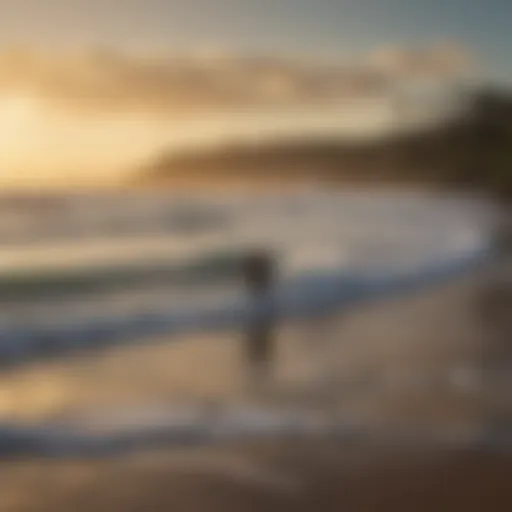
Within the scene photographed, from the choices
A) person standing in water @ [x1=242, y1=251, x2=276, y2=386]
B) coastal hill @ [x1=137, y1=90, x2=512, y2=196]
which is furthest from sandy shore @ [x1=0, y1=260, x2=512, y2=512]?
coastal hill @ [x1=137, y1=90, x2=512, y2=196]

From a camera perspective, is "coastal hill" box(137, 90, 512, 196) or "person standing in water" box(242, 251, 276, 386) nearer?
"person standing in water" box(242, 251, 276, 386)

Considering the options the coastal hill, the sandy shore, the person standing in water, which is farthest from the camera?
the coastal hill

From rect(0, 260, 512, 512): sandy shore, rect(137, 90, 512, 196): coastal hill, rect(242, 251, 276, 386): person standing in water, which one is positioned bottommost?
rect(0, 260, 512, 512): sandy shore

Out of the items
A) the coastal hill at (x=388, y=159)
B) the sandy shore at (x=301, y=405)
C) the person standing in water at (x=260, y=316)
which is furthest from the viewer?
the coastal hill at (x=388, y=159)

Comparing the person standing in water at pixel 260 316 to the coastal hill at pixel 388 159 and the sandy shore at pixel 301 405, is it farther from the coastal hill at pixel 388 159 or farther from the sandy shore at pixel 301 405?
the coastal hill at pixel 388 159

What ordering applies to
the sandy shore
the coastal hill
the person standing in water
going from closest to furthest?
the sandy shore, the person standing in water, the coastal hill

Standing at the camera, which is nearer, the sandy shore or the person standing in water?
the sandy shore

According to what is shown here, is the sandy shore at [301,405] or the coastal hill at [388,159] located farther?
→ the coastal hill at [388,159]

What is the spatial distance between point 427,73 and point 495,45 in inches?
5.7

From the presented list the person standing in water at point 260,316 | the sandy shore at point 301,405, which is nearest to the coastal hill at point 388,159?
the person standing in water at point 260,316

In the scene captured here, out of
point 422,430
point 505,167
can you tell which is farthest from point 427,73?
point 422,430

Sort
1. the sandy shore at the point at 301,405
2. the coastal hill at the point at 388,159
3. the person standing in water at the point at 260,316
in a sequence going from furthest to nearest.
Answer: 1. the coastal hill at the point at 388,159
2. the person standing in water at the point at 260,316
3. the sandy shore at the point at 301,405

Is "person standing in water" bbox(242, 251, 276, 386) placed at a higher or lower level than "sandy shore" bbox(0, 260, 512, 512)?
higher

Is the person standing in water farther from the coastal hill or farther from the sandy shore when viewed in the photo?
the coastal hill
